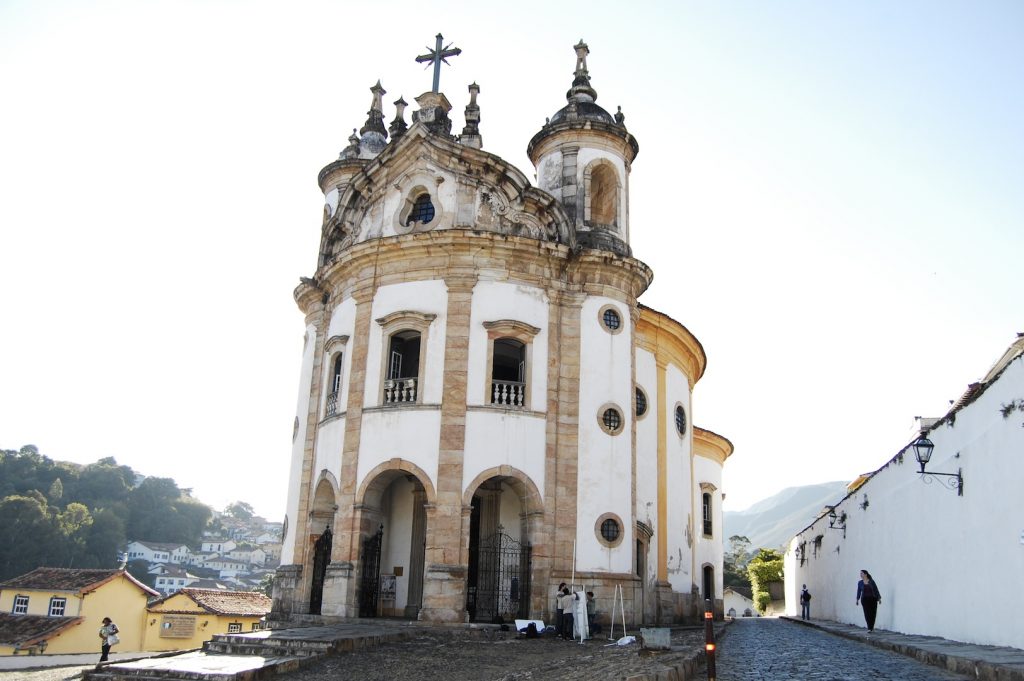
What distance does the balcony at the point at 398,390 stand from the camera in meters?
21.3

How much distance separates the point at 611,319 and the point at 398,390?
5673mm

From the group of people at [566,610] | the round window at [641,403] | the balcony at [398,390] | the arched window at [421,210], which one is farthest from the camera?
the round window at [641,403]

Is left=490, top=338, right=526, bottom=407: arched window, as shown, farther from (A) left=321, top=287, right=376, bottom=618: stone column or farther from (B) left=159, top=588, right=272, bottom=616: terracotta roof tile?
(B) left=159, top=588, right=272, bottom=616: terracotta roof tile

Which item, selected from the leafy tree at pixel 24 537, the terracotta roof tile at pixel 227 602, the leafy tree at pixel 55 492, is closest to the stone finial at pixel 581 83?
the terracotta roof tile at pixel 227 602

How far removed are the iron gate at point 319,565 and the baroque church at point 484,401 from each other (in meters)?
0.05

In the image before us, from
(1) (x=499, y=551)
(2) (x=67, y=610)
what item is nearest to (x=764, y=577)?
(2) (x=67, y=610)

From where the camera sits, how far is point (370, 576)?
2119 centimetres

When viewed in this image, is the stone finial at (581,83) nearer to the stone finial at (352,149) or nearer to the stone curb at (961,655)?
the stone finial at (352,149)

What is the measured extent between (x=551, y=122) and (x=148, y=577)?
7270 cm

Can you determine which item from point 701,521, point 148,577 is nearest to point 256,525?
point 148,577

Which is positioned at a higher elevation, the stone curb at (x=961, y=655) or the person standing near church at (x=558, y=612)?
the person standing near church at (x=558, y=612)

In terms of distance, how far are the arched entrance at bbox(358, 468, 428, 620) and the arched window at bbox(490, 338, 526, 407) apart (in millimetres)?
2822

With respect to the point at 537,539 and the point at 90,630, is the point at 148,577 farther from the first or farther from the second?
the point at 537,539

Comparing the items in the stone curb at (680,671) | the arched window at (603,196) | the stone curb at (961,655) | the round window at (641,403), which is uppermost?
the arched window at (603,196)
